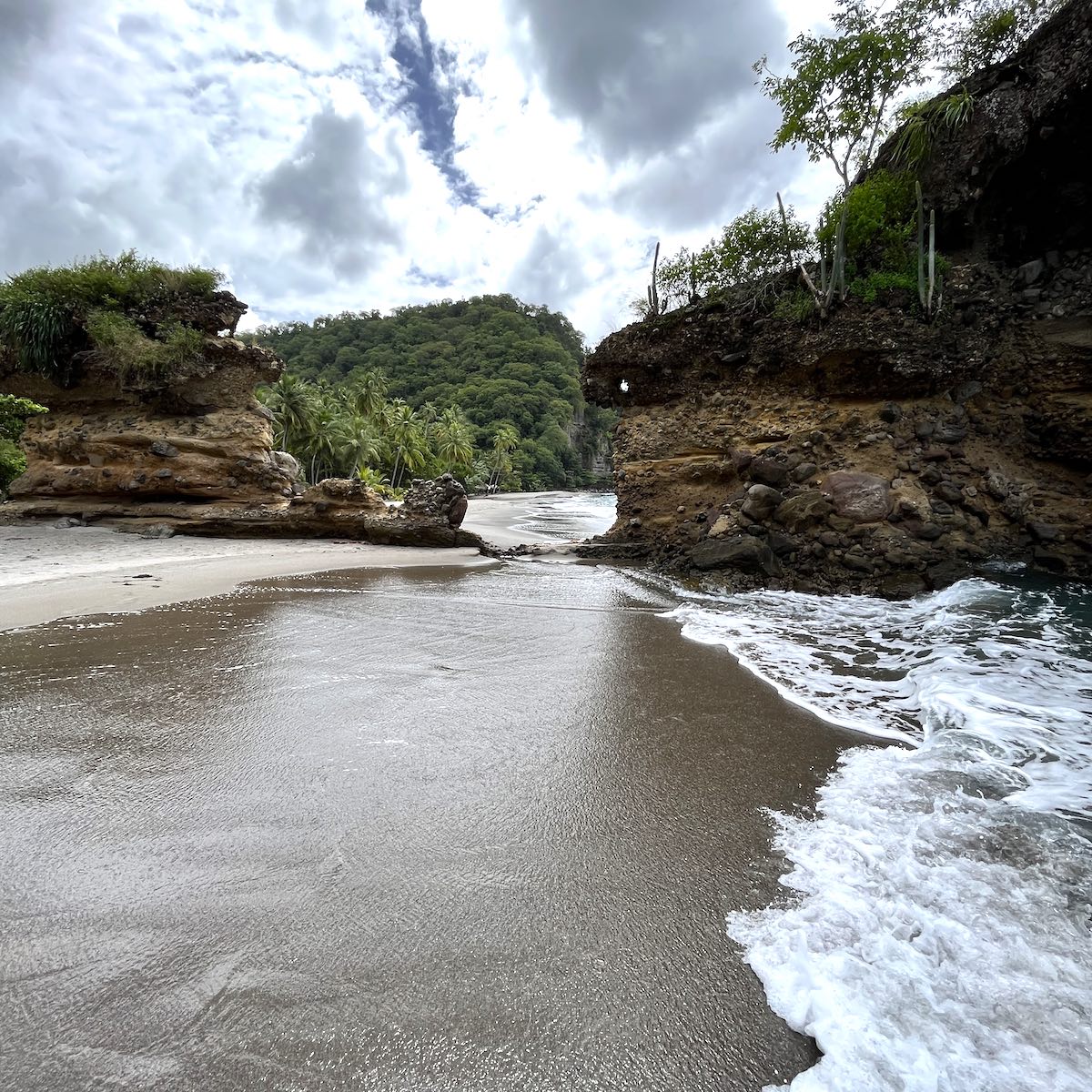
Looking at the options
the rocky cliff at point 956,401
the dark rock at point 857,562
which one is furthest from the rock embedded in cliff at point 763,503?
the dark rock at point 857,562

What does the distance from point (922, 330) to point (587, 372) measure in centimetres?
645

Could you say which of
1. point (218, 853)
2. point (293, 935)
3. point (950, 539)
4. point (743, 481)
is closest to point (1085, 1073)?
point (293, 935)

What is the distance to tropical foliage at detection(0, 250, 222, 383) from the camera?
40.0 ft

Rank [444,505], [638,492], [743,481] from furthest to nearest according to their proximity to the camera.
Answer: [444,505] → [638,492] → [743,481]

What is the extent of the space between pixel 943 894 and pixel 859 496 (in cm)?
776

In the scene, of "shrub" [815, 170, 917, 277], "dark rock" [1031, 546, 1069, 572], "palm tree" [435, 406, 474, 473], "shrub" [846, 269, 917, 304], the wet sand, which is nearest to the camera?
the wet sand

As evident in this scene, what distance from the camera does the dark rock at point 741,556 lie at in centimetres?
837

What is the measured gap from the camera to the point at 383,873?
190 cm

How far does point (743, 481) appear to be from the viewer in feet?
32.8

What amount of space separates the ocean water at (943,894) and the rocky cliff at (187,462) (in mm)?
11129

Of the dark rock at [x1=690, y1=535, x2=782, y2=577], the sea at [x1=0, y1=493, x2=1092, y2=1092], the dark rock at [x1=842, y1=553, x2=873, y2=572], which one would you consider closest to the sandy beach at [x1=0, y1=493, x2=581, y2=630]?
the sea at [x1=0, y1=493, x2=1092, y2=1092]

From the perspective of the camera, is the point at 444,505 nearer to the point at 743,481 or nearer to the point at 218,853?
the point at 743,481

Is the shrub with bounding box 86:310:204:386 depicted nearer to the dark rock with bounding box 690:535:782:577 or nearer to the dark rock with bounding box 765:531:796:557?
the dark rock with bounding box 690:535:782:577

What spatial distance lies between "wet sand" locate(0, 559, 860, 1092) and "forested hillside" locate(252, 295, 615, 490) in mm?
46560
